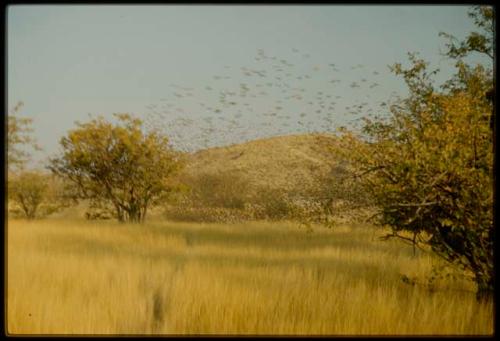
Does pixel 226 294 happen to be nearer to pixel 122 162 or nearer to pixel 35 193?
pixel 122 162

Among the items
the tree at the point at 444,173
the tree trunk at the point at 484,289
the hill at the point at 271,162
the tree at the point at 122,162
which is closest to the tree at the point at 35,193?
the tree at the point at 122,162

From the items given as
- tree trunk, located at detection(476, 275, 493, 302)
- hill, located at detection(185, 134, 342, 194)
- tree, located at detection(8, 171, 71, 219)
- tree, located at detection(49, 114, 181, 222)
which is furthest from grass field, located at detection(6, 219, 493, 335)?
hill, located at detection(185, 134, 342, 194)

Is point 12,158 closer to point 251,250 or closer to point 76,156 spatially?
point 76,156

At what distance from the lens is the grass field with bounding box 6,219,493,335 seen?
20.1ft

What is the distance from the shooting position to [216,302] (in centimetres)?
666

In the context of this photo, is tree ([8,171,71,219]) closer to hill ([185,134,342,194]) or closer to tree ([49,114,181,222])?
tree ([49,114,181,222])

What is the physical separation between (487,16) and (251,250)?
6852 mm

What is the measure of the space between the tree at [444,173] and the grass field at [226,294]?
2.78 feet

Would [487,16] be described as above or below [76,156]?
above

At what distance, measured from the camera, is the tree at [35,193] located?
23.3m

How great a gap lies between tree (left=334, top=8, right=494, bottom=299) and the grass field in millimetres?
846

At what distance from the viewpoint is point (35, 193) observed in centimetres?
2417

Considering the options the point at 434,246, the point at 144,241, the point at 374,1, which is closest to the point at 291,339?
the point at 434,246

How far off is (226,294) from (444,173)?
3241 mm
